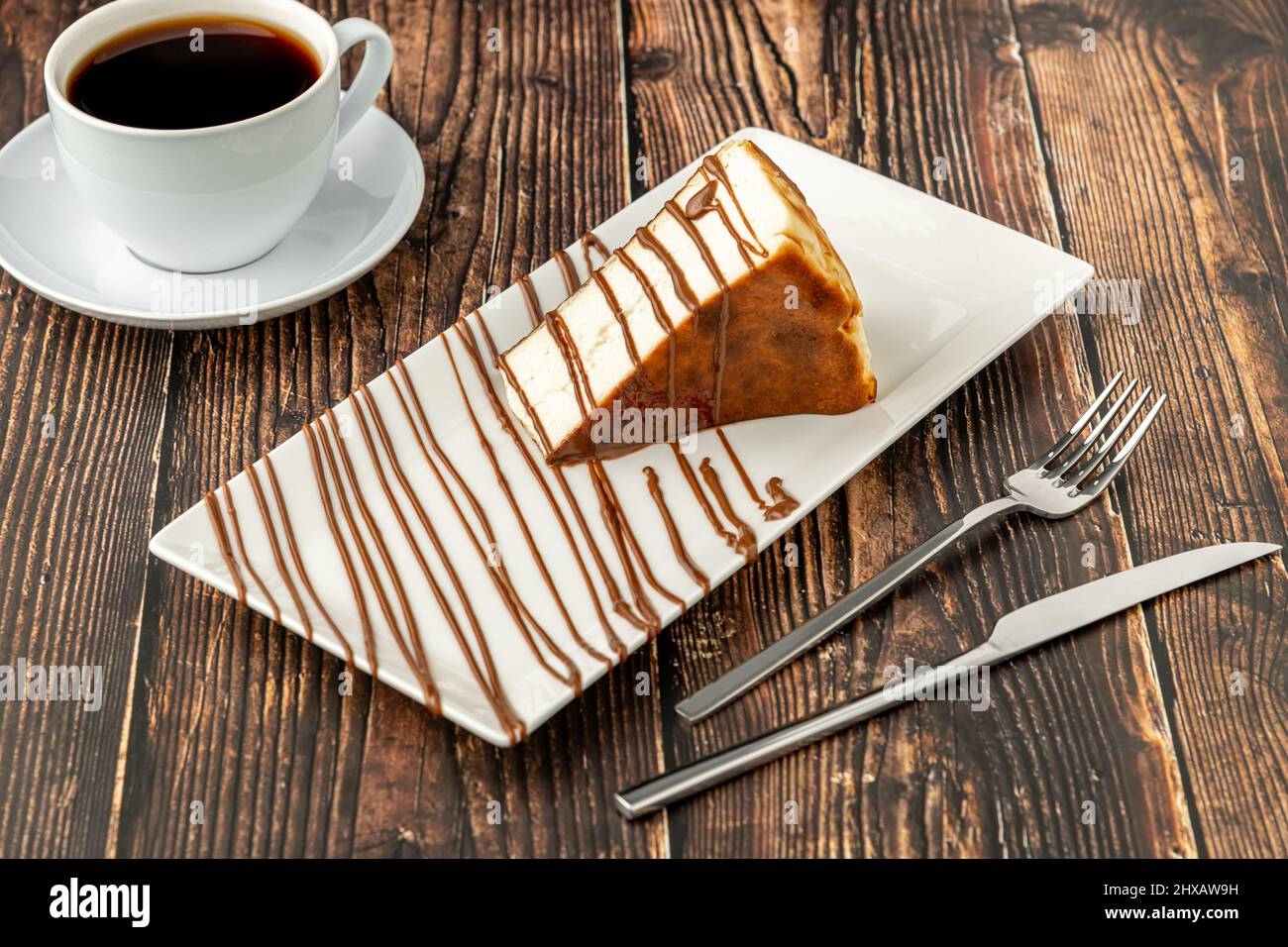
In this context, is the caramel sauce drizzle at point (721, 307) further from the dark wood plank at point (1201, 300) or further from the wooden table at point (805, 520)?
the dark wood plank at point (1201, 300)

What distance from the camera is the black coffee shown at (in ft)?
6.20

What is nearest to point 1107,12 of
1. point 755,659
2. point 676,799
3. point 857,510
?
point 857,510

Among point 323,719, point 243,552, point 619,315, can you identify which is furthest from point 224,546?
Answer: point 619,315

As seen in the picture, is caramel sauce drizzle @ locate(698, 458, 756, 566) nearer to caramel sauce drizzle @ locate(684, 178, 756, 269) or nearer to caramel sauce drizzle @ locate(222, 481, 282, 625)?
caramel sauce drizzle @ locate(684, 178, 756, 269)

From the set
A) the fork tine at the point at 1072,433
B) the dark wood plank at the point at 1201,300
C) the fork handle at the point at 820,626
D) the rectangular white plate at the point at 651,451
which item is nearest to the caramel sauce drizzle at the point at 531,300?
the rectangular white plate at the point at 651,451

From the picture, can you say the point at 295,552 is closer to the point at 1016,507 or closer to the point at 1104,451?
the point at 1016,507

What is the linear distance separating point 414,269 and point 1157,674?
128 cm

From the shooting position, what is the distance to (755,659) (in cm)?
156

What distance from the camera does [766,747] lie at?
1460 millimetres

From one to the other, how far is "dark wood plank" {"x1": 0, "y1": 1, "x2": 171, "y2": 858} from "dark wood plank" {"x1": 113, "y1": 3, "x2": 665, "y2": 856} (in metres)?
0.04

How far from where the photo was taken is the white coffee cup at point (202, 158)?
1.80m

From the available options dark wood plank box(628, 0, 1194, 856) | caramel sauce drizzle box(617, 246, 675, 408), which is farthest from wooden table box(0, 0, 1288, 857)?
caramel sauce drizzle box(617, 246, 675, 408)

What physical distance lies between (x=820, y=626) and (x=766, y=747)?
20 cm

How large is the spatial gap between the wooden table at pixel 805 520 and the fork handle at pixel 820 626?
25mm
